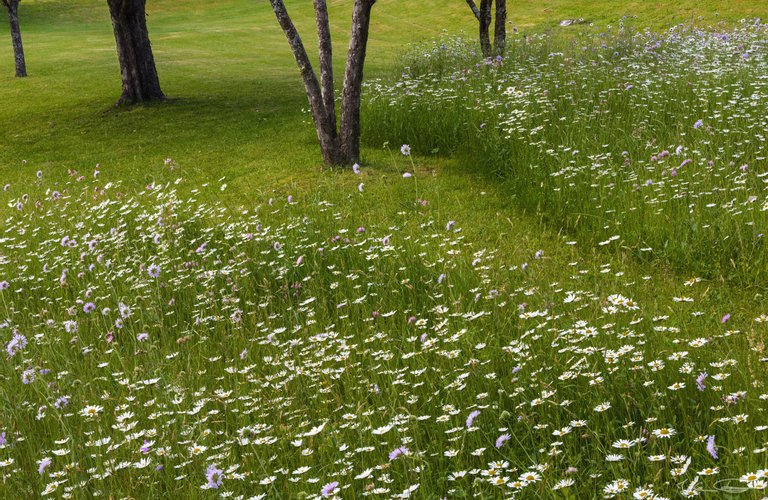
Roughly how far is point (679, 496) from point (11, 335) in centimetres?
531

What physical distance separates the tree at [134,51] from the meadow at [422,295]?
255 centimetres

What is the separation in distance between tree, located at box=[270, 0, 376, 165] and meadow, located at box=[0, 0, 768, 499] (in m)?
0.48

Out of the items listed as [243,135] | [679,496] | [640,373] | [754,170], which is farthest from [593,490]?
[243,135]

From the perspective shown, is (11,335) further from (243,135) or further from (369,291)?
(243,135)

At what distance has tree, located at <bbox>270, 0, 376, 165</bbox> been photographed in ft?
35.4

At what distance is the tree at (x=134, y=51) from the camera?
761 inches

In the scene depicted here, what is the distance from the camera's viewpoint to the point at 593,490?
3.51m

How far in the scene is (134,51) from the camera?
65.4ft

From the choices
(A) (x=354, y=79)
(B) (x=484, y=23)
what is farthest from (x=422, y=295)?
(B) (x=484, y=23)

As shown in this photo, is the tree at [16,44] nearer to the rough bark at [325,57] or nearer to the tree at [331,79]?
the tree at [331,79]

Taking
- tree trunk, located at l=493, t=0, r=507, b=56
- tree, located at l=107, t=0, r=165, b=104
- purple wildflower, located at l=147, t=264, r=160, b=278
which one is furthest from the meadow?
tree, located at l=107, t=0, r=165, b=104

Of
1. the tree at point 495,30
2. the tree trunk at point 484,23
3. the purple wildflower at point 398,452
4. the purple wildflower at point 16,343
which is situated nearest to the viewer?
the purple wildflower at point 398,452

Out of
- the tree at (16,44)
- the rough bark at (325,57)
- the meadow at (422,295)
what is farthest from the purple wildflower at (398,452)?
the tree at (16,44)

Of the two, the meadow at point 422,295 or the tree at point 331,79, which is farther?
the tree at point 331,79
